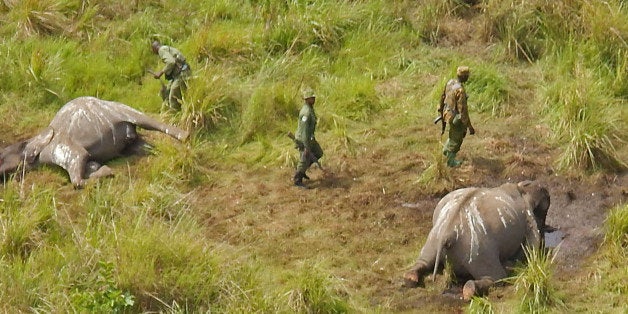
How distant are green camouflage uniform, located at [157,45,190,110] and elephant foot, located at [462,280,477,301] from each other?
4846 mm

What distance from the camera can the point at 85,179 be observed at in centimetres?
1300

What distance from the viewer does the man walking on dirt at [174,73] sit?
556 inches

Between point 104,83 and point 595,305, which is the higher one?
point 595,305

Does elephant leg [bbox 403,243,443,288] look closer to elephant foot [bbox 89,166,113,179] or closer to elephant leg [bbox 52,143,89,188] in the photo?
elephant foot [bbox 89,166,113,179]

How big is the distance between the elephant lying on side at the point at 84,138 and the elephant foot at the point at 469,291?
4.14 m

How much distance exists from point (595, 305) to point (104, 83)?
23.5 ft

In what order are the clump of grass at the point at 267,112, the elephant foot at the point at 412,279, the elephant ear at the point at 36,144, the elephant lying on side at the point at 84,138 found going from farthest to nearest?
the clump of grass at the point at 267,112
the elephant ear at the point at 36,144
the elephant lying on side at the point at 84,138
the elephant foot at the point at 412,279

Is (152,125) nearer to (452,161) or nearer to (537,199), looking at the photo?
(452,161)

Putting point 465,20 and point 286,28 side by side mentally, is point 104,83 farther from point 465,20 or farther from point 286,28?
point 465,20

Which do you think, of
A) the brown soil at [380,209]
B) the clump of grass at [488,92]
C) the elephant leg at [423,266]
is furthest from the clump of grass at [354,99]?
the elephant leg at [423,266]

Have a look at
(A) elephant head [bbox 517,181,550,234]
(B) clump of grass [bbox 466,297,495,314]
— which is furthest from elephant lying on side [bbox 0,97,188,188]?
(B) clump of grass [bbox 466,297,495,314]

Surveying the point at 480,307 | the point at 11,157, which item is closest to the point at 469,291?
the point at 480,307

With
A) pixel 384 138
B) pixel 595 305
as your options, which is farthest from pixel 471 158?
pixel 595 305

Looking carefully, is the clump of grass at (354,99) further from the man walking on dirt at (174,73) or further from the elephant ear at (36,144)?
the elephant ear at (36,144)
